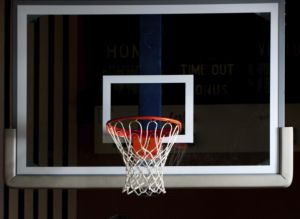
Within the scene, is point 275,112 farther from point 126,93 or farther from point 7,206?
point 7,206

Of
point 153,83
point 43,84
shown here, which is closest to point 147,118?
point 153,83

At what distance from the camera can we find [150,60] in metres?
3.39

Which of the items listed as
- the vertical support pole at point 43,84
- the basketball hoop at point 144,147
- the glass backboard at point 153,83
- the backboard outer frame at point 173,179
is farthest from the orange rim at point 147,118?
the vertical support pole at point 43,84

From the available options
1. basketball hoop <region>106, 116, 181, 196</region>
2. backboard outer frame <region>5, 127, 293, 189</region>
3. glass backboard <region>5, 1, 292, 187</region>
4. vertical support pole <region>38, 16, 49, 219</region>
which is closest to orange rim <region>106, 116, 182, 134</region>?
basketball hoop <region>106, 116, 181, 196</region>

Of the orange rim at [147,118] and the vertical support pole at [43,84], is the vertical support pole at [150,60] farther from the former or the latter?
the vertical support pole at [43,84]

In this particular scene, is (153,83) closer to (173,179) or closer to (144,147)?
(144,147)

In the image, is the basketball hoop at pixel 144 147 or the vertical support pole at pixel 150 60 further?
the vertical support pole at pixel 150 60

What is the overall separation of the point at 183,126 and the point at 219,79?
113 cm

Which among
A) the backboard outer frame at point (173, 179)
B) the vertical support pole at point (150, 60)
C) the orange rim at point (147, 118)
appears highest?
the vertical support pole at point (150, 60)

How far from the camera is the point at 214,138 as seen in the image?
4.06m

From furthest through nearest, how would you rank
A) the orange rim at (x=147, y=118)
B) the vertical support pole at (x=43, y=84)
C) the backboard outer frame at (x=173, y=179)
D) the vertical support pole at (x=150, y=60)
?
the vertical support pole at (x=43, y=84), the vertical support pole at (x=150, y=60), the backboard outer frame at (x=173, y=179), the orange rim at (x=147, y=118)

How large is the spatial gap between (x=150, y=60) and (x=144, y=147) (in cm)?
50

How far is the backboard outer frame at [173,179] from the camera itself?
3.21 meters

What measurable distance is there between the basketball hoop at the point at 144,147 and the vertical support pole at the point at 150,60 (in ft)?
0.54
